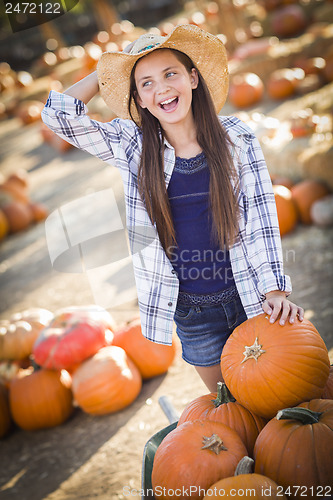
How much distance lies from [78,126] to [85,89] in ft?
0.74

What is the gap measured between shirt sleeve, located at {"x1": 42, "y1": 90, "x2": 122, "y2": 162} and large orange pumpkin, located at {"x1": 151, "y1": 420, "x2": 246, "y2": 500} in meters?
1.27

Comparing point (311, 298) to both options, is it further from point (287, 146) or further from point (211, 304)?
point (287, 146)

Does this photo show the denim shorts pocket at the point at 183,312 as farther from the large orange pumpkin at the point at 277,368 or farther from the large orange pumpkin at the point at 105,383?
the large orange pumpkin at the point at 105,383

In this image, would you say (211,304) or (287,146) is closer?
(211,304)

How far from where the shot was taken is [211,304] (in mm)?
2117

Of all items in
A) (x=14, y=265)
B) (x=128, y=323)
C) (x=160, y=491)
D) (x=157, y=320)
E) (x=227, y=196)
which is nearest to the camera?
(x=160, y=491)

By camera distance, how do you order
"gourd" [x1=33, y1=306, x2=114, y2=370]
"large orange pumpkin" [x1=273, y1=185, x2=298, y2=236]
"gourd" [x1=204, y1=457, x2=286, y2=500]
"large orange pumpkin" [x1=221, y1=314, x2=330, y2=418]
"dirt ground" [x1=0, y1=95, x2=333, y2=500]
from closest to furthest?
"gourd" [x1=204, y1=457, x2=286, y2=500] < "large orange pumpkin" [x1=221, y1=314, x2=330, y2=418] < "dirt ground" [x1=0, y1=95, x2=333, y2=500] < "gourd" [x1=33, y1=306, x2=114, y2=370] < "large orange pumpkin" [x1=273, y1=185, x2=298, y2=236]

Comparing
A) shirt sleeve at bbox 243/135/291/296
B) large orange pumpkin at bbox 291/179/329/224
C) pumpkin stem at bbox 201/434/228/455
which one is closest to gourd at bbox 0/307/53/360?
shirt sleeve at bbox 243/135/291/296

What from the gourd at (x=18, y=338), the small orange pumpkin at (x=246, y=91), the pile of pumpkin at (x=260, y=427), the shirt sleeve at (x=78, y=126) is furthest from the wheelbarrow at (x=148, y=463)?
the small orange pumpkin at (x=246, y=91)

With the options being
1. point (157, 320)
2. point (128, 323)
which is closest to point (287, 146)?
point (128, 323)

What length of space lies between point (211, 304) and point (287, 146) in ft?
13.4

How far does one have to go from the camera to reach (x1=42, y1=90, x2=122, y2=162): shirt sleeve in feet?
6.59

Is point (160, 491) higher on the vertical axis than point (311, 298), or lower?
higher

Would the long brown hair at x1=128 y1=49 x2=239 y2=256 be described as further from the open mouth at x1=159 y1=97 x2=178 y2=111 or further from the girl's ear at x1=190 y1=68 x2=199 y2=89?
the open mouth at x1=159 y1=97 x2=178 y2=111
